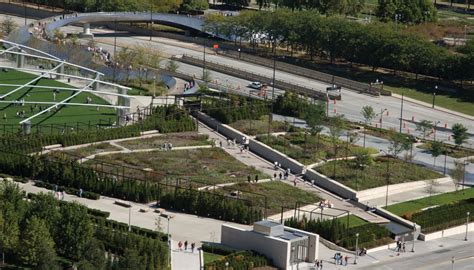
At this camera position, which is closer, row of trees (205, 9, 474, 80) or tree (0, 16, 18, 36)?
row of trees (205, 9, 474, 80)

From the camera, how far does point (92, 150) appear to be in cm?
10438

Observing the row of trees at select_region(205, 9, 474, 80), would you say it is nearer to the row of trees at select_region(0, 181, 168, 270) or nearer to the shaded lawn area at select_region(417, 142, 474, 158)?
the shaded lawn area at select_region(417, 142, 474, 158)

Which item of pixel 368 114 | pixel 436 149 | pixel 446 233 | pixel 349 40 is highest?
pixel 349 40

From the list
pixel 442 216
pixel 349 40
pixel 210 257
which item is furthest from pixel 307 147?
pixel 349 40

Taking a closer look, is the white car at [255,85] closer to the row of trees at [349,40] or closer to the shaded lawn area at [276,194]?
the row of trees at [349,40]

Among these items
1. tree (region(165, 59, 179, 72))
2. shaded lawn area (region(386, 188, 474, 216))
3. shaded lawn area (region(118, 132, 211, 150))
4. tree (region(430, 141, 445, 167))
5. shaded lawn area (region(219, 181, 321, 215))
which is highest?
tree (region(165, 59, 179, 72))

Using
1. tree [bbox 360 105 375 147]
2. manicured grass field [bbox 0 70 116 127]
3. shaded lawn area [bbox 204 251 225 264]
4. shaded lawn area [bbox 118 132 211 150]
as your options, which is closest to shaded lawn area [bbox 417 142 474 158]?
tree [bbox 360 105 375 147]

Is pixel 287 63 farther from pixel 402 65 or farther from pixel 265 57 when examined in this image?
pixel 402 65

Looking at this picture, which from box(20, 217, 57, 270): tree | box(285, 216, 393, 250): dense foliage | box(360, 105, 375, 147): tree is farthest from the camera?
box(360, 105, 375, 147): tree

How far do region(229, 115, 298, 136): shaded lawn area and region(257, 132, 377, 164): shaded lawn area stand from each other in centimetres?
154

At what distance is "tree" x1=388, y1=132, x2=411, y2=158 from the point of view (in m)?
109

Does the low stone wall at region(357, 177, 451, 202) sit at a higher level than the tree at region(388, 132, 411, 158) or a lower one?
→ lower

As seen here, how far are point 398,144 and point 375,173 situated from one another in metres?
7.25

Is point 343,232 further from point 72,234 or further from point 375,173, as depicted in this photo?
point 72,234
